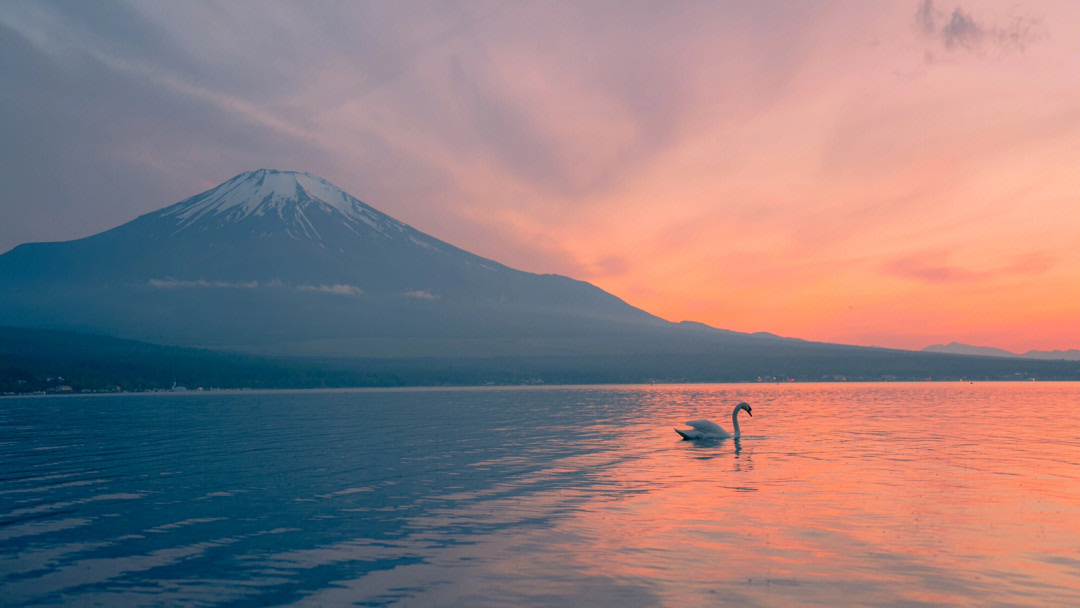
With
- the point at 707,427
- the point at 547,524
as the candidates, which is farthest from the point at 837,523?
the point at 707,427

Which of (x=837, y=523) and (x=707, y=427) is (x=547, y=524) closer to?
(x=837, y=523)

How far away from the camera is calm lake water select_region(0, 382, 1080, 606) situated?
1380cm

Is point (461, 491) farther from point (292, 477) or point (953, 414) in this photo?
point (953, 414)

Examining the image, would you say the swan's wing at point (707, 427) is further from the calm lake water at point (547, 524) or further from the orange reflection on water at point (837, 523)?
the orange reflection on water at point (837, 523)

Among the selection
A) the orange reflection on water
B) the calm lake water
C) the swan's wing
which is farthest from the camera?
the swan's wing

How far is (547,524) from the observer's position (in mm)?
19297

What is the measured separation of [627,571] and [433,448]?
23862mm

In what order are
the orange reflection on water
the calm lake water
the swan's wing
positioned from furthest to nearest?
the swan's wing < the orange reflection on water < the calm lake water

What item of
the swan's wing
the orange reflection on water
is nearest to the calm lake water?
the orange reflection on water

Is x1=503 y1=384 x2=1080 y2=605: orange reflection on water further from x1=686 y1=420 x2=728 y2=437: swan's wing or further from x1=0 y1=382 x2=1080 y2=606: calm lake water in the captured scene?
x1=686 y1=420 x2=728 y2=437: swan's wing

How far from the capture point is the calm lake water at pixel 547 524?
13.8m

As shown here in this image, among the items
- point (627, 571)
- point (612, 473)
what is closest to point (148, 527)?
point (627, 571)

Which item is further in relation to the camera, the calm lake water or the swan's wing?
the swan's wing

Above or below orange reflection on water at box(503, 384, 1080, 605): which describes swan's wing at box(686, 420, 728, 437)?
above
